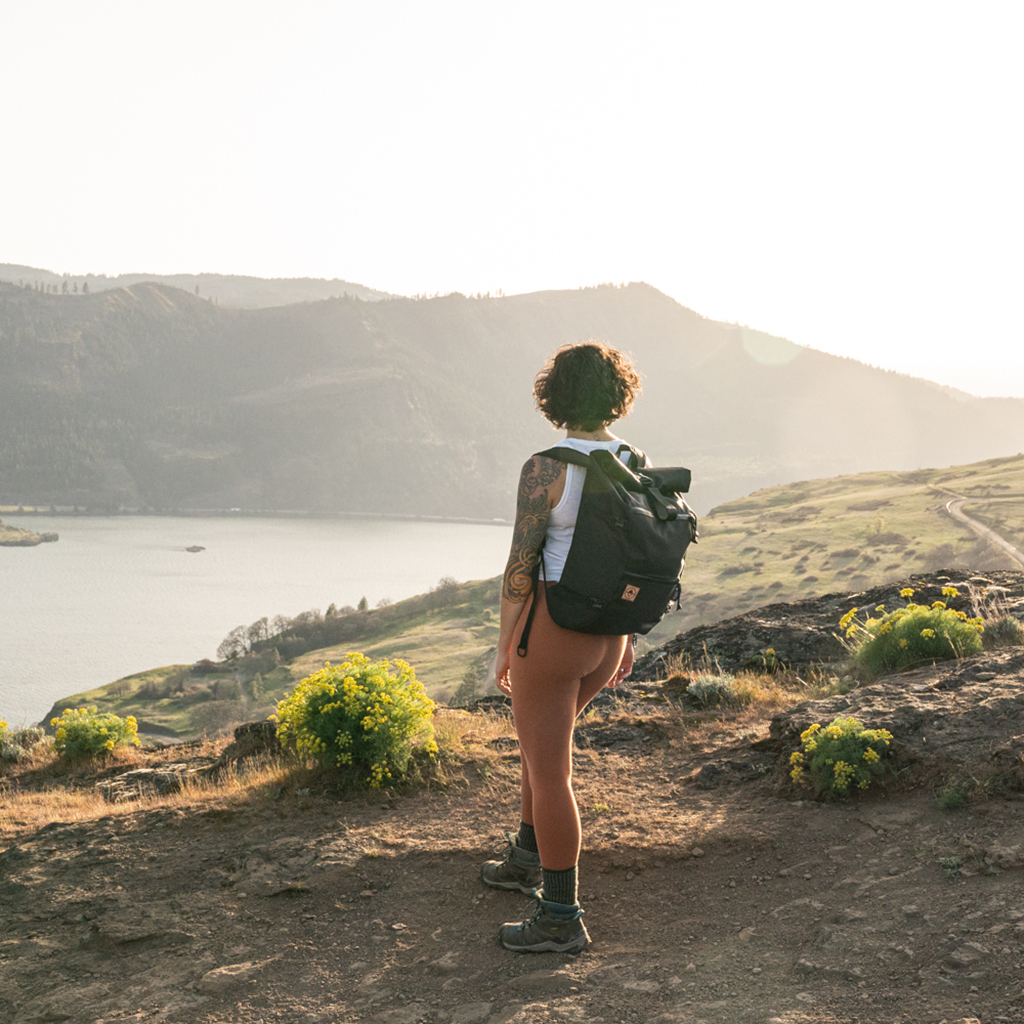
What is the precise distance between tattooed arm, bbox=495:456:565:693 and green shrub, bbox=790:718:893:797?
77.6 inches

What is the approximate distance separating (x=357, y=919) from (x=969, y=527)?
64.7m

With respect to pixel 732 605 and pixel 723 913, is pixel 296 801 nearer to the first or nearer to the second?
pixel 723 913

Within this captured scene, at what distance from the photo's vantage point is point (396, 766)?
174 inches

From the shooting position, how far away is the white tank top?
8.48ft

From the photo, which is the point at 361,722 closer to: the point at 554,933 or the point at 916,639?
the point at 554,933

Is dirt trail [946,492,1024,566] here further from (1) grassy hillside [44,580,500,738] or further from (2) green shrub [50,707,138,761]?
(2) green shrub [50,707,138,761]

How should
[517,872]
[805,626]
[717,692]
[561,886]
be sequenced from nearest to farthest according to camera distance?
[561,886]
[517,872]
[717,692]
[805,626]

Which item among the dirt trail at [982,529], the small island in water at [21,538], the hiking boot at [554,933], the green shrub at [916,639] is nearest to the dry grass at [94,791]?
the hiking boot at [554,933]

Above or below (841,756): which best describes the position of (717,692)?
below

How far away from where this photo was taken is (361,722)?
175 inches

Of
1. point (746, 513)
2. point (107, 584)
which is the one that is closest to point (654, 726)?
point (746, 513)

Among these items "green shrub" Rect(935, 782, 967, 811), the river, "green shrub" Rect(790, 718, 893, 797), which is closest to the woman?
"green shrub" Rect(790, 718, 893, 797)

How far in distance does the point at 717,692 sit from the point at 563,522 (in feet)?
12.5

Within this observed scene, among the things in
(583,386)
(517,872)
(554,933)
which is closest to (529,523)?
(583,386)
